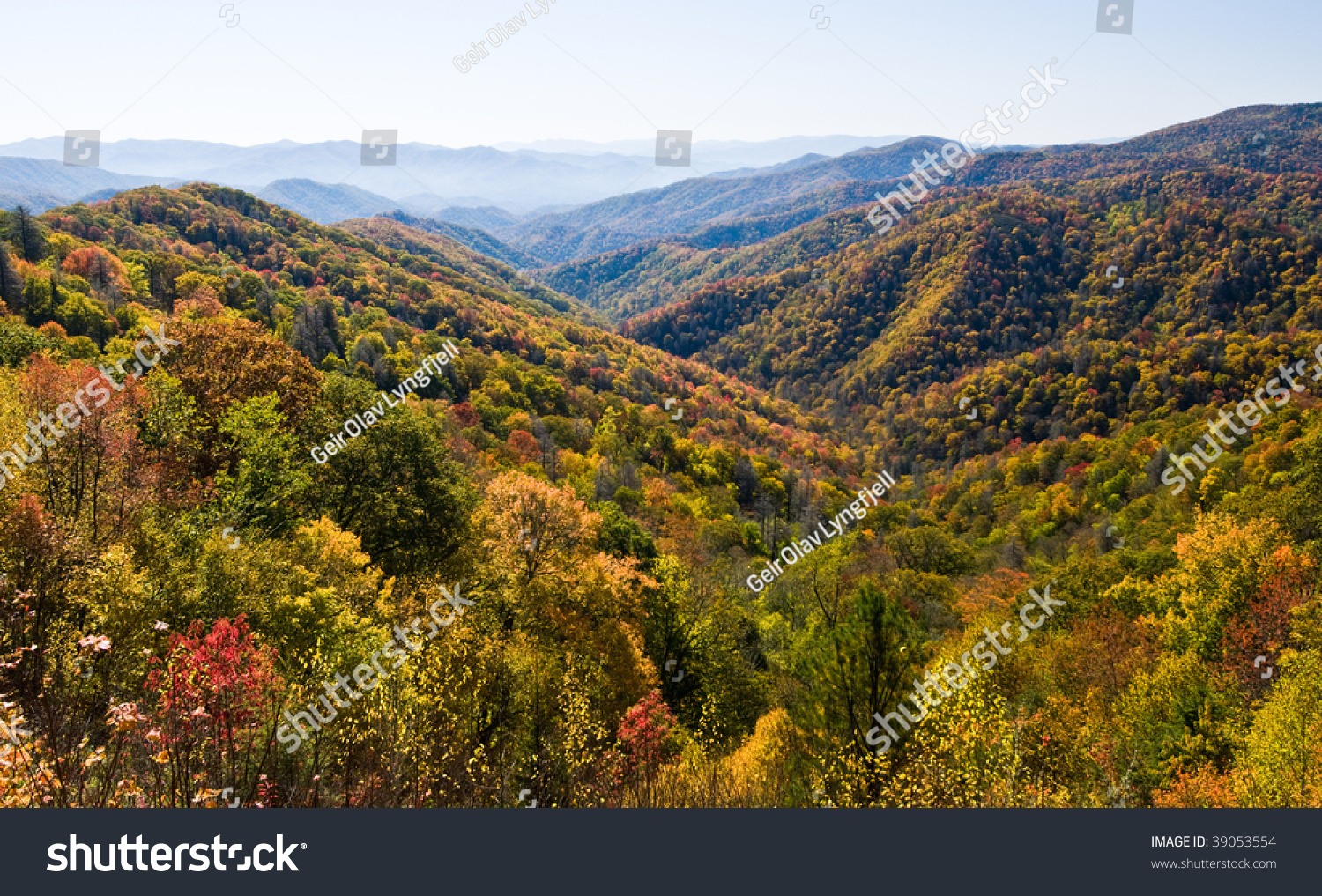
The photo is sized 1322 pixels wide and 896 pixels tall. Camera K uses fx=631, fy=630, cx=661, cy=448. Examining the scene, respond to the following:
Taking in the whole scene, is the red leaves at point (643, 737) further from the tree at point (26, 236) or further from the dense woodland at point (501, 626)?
the tree at point (26, 236)

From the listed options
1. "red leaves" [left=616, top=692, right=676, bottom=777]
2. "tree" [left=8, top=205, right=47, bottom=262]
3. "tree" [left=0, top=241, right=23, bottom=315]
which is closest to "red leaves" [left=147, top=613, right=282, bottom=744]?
"red leaves" [left=616, top=692, right=676, bottom=777]

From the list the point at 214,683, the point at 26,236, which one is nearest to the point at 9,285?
the point at 26,236

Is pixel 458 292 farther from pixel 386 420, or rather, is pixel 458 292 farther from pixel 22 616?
pixel 22 616

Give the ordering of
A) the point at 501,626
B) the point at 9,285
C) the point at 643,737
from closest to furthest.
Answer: the point at 643,737 < the point at 501,626 < the point at 9,285

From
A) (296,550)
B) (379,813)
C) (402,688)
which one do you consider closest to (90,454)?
(296,550)

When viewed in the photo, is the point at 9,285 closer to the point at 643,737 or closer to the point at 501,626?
the point at 501,626

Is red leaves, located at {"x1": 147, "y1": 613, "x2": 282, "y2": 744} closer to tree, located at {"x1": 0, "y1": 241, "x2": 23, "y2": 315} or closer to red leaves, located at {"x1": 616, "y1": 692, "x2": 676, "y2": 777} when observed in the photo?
red leaves, located at {"x1": 616, "y1": 692, "x2": 676, "y2": 777}

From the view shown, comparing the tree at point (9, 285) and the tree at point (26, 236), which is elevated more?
the tree at point (26, 236)

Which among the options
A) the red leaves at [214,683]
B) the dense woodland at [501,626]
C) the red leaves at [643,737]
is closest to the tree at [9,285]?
the dense woodland at [501,626]

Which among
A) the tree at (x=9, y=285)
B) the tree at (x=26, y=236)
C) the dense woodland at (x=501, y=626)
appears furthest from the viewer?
the tree at (x=26, y=236)

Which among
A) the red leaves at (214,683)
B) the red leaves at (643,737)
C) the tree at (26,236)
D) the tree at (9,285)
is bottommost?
the red leaves at (643,737)

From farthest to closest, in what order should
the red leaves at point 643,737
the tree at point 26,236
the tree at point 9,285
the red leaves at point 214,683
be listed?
the tree at point 26,236, the tree at point 9,285, the red leaves at point 643,737, the red leaves at point 214,683
